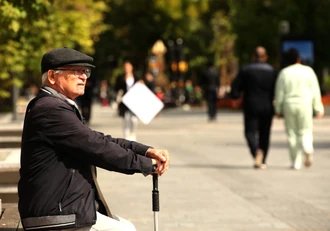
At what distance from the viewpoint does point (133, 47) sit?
78.8m

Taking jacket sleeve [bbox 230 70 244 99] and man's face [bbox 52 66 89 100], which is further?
jacket sleeve [bbox 230 70 244 99]

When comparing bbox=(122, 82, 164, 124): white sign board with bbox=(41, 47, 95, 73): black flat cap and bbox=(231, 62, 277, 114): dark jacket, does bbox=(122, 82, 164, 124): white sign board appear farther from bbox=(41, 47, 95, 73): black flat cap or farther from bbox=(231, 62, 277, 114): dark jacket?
bbox=(41, 47, 95, 73): black flat cap

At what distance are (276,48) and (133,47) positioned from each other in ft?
103

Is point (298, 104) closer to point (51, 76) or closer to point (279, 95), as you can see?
point (279, 95)

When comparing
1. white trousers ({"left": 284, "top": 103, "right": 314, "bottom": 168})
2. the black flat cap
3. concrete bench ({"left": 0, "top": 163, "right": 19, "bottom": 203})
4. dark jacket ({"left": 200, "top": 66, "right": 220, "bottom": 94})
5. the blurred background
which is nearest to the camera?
the black flat cap

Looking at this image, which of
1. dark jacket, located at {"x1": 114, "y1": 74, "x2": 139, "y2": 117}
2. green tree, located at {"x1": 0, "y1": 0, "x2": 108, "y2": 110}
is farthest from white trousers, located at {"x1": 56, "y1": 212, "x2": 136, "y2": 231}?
dark jacket, located at {"x1": 114, "y1": 74, "x2": 139, "y2": 117}

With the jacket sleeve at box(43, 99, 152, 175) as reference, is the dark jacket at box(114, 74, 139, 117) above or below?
below

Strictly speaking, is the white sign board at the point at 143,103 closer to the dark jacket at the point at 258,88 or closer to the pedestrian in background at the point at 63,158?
the dark jacket at the point at 258,88

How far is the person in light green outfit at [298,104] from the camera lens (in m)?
15.5

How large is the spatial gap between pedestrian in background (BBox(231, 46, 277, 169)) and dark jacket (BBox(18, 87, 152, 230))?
419 inches

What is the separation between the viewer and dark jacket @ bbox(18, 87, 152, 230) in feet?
17.3

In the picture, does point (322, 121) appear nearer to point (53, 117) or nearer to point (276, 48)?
point (276, 48)

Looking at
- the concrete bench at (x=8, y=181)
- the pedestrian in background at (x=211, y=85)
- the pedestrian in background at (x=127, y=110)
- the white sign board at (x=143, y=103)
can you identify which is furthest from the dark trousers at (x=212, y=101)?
the concrete bench at (x=8, y=181)

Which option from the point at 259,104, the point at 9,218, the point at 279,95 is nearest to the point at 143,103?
the point at 279,95
